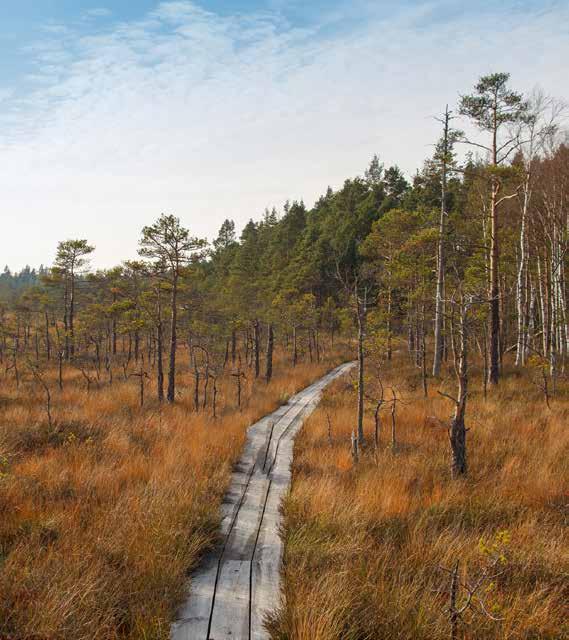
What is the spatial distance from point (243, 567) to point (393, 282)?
18.9 meters

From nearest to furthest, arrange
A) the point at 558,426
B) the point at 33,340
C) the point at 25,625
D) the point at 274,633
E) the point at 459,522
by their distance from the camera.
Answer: the point at 25,625, the point at 274,633, the point at 459,522, the point at 558,426, the point at 33,340

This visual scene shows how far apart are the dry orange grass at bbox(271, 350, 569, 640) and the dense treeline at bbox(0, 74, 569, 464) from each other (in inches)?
41.1

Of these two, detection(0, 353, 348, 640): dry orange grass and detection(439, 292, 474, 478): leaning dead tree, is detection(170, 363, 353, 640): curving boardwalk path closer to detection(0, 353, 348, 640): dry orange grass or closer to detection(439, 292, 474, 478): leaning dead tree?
detection(0, 353, 348, 640): dry orange grass

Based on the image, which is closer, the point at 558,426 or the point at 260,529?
the point at 260,529

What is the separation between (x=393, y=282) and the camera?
69.8 ft

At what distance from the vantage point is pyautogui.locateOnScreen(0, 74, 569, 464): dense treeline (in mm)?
13977

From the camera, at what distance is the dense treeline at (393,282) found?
14.0 m

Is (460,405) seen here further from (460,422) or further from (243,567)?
(243,567)

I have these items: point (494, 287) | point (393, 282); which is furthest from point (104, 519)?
point (393, 282)

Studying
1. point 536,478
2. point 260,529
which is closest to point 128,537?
point 260,529

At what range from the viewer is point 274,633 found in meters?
3.16

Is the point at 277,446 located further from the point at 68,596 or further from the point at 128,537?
the point at 68,596

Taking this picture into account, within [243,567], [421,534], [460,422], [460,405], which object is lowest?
[243,567]

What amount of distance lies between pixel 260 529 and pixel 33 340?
1989 inches
